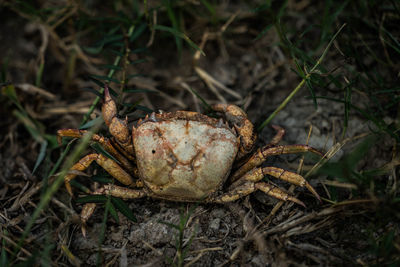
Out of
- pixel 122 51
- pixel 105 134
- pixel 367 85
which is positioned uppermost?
pixel 122 51

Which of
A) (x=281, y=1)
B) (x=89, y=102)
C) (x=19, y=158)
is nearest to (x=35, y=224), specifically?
(x=19, y=158)

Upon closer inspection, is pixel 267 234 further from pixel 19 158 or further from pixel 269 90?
pixel 19 158

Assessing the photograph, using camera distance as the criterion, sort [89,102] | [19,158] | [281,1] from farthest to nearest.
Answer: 1. [281,1]
2. [89,102]
3. [19,158]

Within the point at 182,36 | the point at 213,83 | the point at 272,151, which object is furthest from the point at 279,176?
the point at 213,83

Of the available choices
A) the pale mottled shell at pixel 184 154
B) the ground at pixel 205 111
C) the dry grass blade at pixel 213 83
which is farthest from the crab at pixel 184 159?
the dry grass blade at pixel 213 83

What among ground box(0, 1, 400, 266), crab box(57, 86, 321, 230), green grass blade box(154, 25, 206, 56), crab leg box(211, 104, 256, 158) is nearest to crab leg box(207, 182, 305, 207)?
crab box(57, 86, 321, 230)

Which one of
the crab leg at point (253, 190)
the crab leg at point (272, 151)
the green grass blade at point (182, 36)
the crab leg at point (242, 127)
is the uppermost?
the green grass blade at point (182, 36)

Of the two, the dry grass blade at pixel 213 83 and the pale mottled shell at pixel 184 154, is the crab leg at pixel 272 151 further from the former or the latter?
the dry grass blade at pixel 213 83
